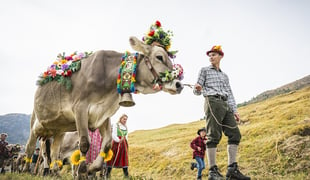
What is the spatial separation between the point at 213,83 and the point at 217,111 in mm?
584

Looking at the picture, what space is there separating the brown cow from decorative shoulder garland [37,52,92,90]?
0.38ft

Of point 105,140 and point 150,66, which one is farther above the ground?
point 150,66

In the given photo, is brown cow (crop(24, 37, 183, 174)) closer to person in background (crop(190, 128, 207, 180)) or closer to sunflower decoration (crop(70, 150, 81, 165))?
sunflower decoration (crop(70, 150, 81, 165))

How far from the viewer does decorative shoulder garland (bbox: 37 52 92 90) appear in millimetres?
6047

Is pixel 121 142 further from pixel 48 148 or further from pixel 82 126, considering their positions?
pixel 82 126

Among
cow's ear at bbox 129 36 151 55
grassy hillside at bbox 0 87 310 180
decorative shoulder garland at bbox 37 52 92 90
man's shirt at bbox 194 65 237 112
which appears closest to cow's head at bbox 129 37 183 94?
cow's ear at bbox 129 36 151 55

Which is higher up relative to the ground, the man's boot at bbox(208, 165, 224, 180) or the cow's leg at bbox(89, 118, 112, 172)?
the cow's leg at bbox(89, 118, 112, 172)

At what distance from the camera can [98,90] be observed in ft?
17.8

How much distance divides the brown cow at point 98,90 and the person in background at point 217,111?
0.64m

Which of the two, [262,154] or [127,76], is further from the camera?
[262,154]

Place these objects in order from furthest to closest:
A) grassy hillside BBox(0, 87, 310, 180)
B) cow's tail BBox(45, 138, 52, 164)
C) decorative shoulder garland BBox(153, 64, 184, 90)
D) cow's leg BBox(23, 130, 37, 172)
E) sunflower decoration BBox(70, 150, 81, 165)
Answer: grassy hillside BBox(0, 87, 310, 180) → cow's tail BBox(45, 138, 52, 164) → cow's leg BBox(23, 130, 37, 172) → sunflower decoration BBox(70, 150, 81, 165) → decorative shoulder garland BBox(153, 64, 184, 90)

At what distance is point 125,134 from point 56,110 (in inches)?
144

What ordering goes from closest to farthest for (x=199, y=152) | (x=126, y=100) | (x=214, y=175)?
(x=214, y=175), (x=126, y=100), (x=199, y=152)

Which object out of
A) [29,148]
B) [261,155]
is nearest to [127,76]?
[29,148]
